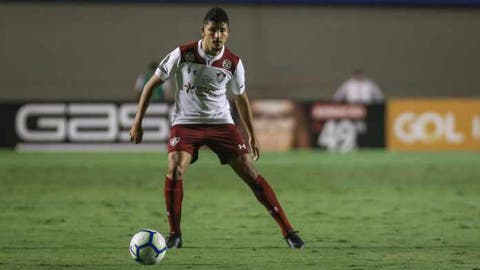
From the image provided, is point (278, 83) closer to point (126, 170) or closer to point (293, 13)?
point (293, 13)

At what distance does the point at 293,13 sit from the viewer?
30.5m

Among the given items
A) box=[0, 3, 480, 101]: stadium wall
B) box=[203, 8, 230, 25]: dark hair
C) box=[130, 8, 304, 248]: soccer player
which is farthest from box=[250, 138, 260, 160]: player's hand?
box=[0, 3, 480, 101]: stadium wall

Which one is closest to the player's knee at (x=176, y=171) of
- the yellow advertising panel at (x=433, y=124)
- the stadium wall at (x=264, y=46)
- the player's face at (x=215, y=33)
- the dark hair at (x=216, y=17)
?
the player's face at (x=215, y=33)

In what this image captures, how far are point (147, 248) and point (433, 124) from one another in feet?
51.9

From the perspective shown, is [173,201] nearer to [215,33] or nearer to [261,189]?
[261,189]

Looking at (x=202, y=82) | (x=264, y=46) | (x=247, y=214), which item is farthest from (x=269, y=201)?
(x=264, y=46)

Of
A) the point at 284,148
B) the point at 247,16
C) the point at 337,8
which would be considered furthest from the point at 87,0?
the point at 284,148

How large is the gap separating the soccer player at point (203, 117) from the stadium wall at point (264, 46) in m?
20.6

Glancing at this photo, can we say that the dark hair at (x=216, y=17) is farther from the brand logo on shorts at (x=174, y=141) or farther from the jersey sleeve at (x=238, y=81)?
the brand logo on shorts at (x=174, y=141)

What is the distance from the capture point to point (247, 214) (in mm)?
10961

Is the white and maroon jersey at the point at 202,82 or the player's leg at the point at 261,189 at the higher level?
the white and maroon jersey at the point at 202,82

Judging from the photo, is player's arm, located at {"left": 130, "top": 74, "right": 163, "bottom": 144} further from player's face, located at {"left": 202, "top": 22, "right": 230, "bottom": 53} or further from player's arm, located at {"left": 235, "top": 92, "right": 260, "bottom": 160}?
player's arm, located at {"left": 235, "top": 92, "right": 260, "bottom": 160}

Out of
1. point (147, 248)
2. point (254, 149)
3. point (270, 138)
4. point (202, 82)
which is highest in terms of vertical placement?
point (202, 82)

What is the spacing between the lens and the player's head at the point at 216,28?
318 inches
